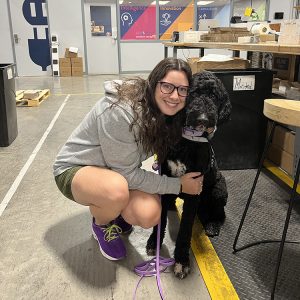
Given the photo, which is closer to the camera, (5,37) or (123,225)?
(123,225)

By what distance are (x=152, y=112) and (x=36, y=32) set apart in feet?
28.6

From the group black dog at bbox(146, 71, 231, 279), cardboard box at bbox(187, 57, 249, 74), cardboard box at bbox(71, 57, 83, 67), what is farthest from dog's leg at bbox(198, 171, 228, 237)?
cardboard box at bbox(71, 57, 83, 67)

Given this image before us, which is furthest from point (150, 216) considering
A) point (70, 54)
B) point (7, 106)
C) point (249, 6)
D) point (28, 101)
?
point (249, 6)

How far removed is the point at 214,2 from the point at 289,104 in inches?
383

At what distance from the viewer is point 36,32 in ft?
29.8

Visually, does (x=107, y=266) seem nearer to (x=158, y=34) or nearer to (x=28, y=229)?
(x=28, y=229)

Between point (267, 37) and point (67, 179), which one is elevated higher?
point (267, 37)

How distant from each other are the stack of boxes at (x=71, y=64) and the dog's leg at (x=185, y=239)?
8.09 meters

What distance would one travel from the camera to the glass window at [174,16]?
970 centimetres

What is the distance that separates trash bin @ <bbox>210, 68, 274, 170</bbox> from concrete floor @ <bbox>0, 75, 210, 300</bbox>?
85cm

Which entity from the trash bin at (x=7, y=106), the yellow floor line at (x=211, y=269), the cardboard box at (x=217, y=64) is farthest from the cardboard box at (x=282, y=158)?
the trash bin at (x=7, y=106)

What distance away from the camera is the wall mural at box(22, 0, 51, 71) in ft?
29.1

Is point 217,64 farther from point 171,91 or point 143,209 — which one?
point 143,209

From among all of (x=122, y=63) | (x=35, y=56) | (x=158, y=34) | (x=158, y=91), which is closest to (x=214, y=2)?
(x=158, y=34)
